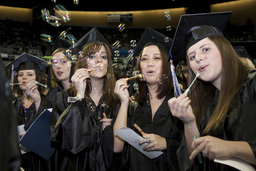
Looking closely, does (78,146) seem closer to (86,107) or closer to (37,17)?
(86,107)

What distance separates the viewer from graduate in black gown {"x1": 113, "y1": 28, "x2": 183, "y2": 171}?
74.1 inches

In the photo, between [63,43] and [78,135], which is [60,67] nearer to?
[63,43]

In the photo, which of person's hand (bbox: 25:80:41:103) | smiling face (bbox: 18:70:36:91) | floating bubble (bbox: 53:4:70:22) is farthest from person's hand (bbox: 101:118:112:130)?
smiling face (bbox: 18:70:36:91)

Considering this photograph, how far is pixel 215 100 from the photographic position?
169cm

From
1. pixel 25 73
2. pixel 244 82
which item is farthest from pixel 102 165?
pixel 25 73

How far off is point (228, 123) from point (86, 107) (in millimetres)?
1368

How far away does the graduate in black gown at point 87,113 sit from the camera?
198 centimetres

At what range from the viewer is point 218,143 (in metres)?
1.24

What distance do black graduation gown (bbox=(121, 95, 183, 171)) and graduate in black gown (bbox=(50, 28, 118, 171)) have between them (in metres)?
0.26

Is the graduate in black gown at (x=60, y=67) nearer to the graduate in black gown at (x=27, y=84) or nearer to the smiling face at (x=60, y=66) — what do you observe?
the smiling face at (x=60, y=66)

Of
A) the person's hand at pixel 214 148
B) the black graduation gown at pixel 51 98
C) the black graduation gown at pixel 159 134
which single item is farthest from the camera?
the black graduation gown at pixel 51 98

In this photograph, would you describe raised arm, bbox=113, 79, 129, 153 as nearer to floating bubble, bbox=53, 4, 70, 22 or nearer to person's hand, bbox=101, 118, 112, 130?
person's hand, bbox=101, 118, 112, 130

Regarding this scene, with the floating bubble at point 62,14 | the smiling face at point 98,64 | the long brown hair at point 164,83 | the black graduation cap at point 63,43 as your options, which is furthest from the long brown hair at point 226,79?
the black graduation cap at point 63,43

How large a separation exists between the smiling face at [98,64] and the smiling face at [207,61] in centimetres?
112
